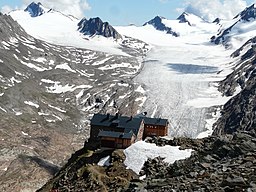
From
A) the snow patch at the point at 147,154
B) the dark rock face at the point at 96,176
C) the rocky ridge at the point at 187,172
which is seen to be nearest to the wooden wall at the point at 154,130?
the rocky ridge at the point at 187,172

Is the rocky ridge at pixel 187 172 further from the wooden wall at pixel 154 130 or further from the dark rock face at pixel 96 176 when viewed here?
the wooden wall at pixel 154 130

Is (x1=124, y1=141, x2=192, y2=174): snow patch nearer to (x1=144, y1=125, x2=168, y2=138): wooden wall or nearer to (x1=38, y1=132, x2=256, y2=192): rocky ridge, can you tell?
(x1=38, y1=132, x2=256, y2=192): rocky ridge

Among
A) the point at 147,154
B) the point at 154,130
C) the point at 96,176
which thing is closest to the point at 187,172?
the point at 96,176

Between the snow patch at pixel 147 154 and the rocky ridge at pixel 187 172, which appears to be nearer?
the rocky ridge at pixel 187 172

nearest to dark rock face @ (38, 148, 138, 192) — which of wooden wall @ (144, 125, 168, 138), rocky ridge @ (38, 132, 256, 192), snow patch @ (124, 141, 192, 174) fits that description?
rocky ridge @ (38, 132, 256, 192)

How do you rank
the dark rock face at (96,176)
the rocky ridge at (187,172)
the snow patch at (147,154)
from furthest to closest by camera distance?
1. the snow patch at (147,154)
2. the dark rock face at (96,176)
3. the rocky ridge at (187,172)

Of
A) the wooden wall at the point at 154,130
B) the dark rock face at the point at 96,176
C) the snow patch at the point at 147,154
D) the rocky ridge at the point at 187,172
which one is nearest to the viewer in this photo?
the rocky ridge at the point at 187,172

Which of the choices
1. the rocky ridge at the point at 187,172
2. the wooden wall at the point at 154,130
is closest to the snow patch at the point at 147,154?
the rocky ridge at the point at 187,172

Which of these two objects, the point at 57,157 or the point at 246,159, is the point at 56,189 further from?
the point at 57,157

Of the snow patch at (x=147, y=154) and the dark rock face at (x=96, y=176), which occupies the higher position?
the snow patch at (x=147, y=154)

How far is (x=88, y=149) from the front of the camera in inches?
3273

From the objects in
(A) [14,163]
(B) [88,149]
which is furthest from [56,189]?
(A) [14,163]

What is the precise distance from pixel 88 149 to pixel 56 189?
688 inches

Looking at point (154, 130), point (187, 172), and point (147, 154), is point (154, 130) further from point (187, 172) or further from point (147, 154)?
point (187, 172)
